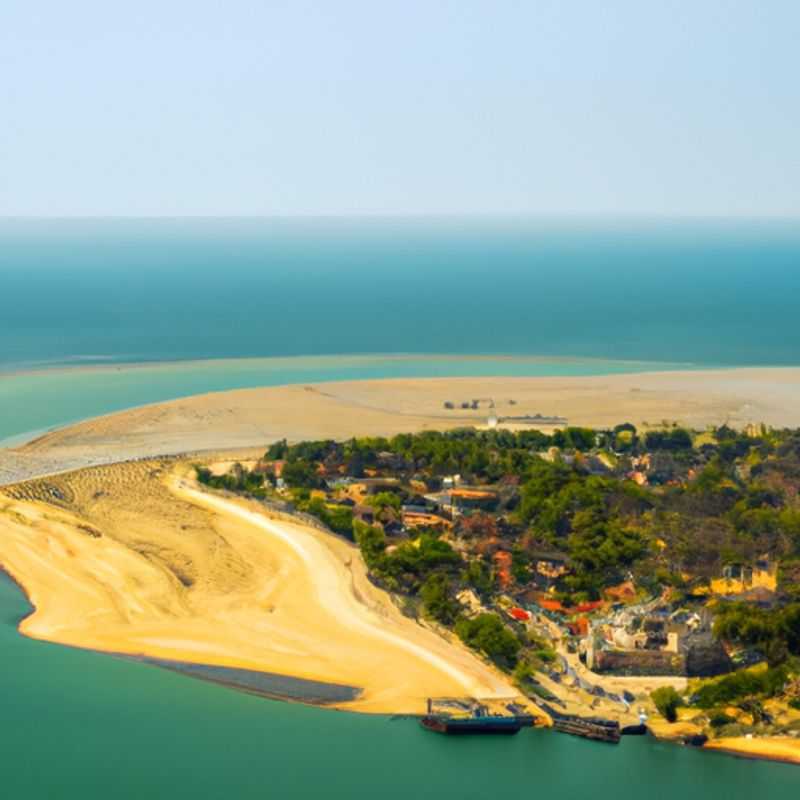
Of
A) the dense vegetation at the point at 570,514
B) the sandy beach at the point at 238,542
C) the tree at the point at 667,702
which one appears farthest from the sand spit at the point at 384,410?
the tree at the point at 667,702

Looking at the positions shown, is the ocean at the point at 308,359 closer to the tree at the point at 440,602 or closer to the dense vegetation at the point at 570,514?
the dense vegetation at the point at 570,514

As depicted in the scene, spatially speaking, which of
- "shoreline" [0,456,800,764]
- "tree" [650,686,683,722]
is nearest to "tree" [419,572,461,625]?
"shoreline" [0,456,800,764]

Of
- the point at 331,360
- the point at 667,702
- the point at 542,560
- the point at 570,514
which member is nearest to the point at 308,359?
the point at 331,360

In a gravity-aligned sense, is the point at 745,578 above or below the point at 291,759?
above

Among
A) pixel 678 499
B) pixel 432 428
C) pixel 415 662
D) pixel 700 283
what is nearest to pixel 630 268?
pixel 700 283

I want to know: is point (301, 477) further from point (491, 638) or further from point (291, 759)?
point (291, 759)
